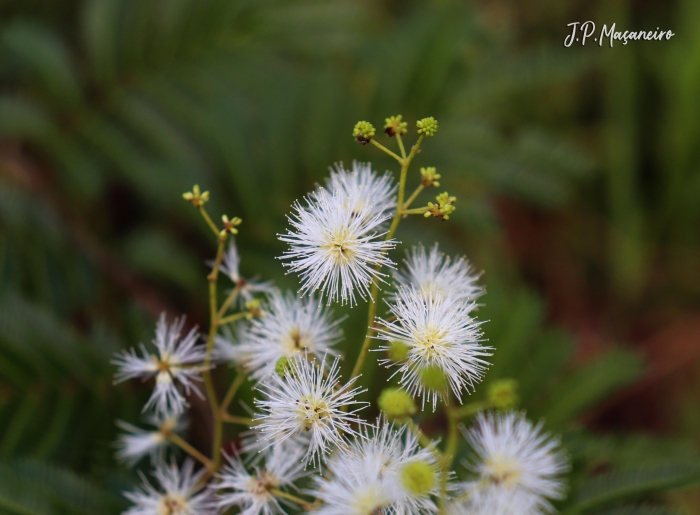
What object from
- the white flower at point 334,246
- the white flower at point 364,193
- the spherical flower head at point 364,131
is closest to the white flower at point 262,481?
the white flower at point 334,246

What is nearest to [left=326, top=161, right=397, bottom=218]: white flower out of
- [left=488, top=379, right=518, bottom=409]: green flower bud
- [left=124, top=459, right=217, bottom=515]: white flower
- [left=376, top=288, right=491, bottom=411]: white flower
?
[left=376, top=288, right=491, bottom=411]: white flower

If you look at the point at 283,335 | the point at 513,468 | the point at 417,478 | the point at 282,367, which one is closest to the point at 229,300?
the point at 283,335

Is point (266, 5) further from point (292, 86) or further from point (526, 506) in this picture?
point (526, 506)

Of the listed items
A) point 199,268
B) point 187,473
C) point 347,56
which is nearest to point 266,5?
point 347,56

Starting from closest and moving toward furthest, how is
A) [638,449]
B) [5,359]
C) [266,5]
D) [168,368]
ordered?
1. [168,368]
2. [5,359]
3. [638,449]
4. [266,5]

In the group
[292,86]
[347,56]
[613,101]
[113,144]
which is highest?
[613,101]

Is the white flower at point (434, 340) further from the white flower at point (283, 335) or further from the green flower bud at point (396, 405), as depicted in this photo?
the white flower at point (283, 335)
